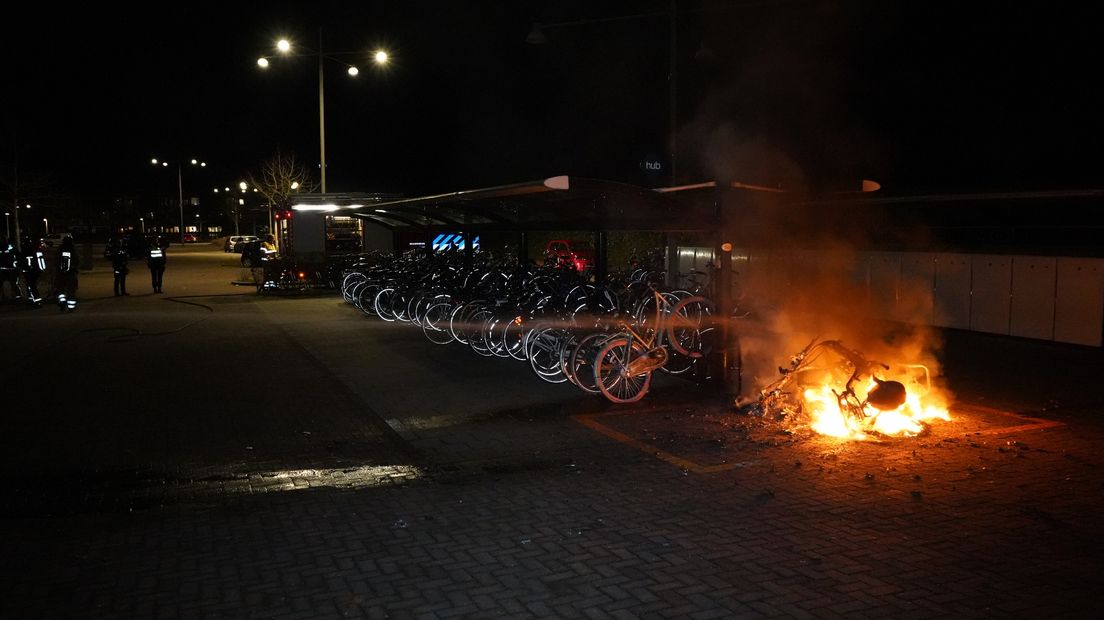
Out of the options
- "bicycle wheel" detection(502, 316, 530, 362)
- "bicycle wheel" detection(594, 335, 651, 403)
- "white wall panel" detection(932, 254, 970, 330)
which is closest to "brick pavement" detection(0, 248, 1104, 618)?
"bicycle wheel" detection(594, 335, 651, 403)

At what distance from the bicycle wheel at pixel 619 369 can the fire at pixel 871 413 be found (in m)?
1.74

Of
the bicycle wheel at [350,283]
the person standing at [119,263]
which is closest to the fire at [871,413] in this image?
the bicycle wheel at [350,283]

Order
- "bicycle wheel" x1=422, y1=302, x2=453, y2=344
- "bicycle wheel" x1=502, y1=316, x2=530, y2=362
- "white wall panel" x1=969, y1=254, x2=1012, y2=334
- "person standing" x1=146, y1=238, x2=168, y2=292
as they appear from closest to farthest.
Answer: "bicycle wheel" x1=502, y1=316, x2=530, y2=362 < "white wall panel" x1=969, y1=254, x2=1012, y2=334 < "bicycle wheel" x1=422, y1=302, x2=453, y2=344 < "person standing" x1=146, y1=238, x2=168, y2=292

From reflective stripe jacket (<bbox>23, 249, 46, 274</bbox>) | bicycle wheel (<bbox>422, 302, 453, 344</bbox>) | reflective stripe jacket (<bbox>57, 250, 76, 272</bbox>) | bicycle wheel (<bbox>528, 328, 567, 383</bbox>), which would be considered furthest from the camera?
reflective stripe jacket (<bbox>23, 249, 46, 274</bbox>)

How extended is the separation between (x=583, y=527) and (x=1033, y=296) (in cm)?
906

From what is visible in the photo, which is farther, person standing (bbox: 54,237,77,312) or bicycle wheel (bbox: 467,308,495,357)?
person standing (bbox: 54,237,77,312)

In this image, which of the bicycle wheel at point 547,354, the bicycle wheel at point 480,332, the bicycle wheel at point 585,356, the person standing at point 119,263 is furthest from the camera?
the person standing at point 119,263

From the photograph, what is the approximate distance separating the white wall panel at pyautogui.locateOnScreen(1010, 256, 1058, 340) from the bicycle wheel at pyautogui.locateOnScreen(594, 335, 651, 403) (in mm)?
6153

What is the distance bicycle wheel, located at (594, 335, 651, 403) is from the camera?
28.5 feet

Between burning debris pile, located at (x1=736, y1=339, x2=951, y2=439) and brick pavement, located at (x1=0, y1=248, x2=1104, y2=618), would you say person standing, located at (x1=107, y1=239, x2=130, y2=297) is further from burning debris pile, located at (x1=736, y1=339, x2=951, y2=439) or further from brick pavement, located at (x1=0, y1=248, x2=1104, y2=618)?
burning debris pile, located at (x1=736, y1=339, x2=951, y2=439)

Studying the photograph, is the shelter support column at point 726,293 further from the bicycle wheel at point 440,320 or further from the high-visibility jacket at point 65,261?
the high-visibility jacket at point 65,261

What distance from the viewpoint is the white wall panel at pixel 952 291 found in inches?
492

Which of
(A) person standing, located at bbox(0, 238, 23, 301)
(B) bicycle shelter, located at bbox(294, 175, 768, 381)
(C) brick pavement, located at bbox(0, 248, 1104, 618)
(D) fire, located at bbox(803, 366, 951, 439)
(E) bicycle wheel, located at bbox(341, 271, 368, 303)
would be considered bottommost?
(C) brick pavement, located at bbox(0, 248, 1104, 618)

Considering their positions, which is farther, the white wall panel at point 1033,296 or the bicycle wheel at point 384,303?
the bicycle wheel at point 384,303
